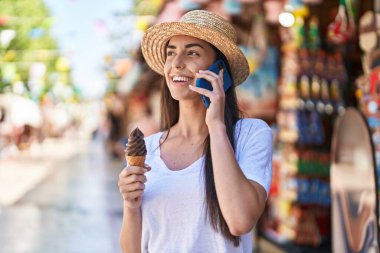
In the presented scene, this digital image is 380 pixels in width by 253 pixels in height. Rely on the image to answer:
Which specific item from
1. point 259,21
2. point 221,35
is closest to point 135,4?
point 259,21

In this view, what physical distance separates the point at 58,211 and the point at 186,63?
8.99 meters

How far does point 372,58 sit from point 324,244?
11.0ft

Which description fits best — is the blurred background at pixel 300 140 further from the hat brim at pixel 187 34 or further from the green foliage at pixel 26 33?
the green foliage at pixel 26 33

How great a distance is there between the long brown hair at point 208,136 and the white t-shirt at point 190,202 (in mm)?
21

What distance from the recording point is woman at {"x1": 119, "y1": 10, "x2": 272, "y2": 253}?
210 centimetres

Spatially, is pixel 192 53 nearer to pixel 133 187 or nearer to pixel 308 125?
pixel 133 187

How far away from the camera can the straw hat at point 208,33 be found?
2.35 m

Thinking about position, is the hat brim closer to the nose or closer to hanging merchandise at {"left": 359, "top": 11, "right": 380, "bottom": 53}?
the nose

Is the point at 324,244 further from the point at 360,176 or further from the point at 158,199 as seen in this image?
the point at 158,199

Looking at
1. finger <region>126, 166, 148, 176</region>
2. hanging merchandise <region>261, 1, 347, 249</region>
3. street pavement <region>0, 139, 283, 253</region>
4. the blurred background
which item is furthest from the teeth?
street pavement <region>0, 139, 283, 253</region>

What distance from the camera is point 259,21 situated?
8.50 meters

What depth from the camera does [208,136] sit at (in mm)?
2369

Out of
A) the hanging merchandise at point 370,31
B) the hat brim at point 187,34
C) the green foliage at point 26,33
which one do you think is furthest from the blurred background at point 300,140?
the green foliage at point 26,33

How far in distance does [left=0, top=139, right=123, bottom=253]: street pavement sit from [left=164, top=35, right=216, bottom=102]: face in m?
5.53
